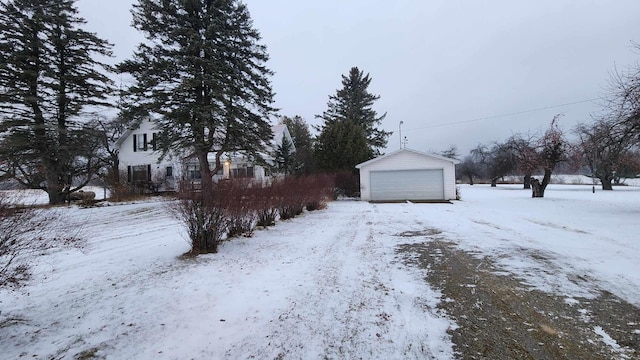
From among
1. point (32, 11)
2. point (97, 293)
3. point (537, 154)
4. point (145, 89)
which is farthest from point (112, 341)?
point (537, 154)

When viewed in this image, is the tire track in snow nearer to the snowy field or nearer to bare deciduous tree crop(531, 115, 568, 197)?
the snowy field

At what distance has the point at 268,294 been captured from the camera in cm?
400

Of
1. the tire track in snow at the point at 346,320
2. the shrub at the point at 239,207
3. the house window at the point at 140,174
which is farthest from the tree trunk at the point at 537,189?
the house window at the point at 140,174

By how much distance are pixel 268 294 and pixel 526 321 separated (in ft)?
9.43

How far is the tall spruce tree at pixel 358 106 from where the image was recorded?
3772cm

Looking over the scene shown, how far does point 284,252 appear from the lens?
20.4ft

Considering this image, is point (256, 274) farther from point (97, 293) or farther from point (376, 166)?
point (376, 166)

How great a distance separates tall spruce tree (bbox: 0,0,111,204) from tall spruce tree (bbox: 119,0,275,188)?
4.73m

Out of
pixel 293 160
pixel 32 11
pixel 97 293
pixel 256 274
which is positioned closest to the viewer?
pixel 97 293

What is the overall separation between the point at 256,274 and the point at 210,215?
187 cm

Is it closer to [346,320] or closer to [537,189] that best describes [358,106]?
[537,189]

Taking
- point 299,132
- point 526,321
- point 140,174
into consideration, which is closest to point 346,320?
point 526,321

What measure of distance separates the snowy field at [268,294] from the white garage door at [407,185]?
43.7 feet

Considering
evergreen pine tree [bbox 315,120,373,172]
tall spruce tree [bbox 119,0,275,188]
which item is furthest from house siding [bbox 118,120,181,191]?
evergreen pine tree [bbox 315,120,373,172]
